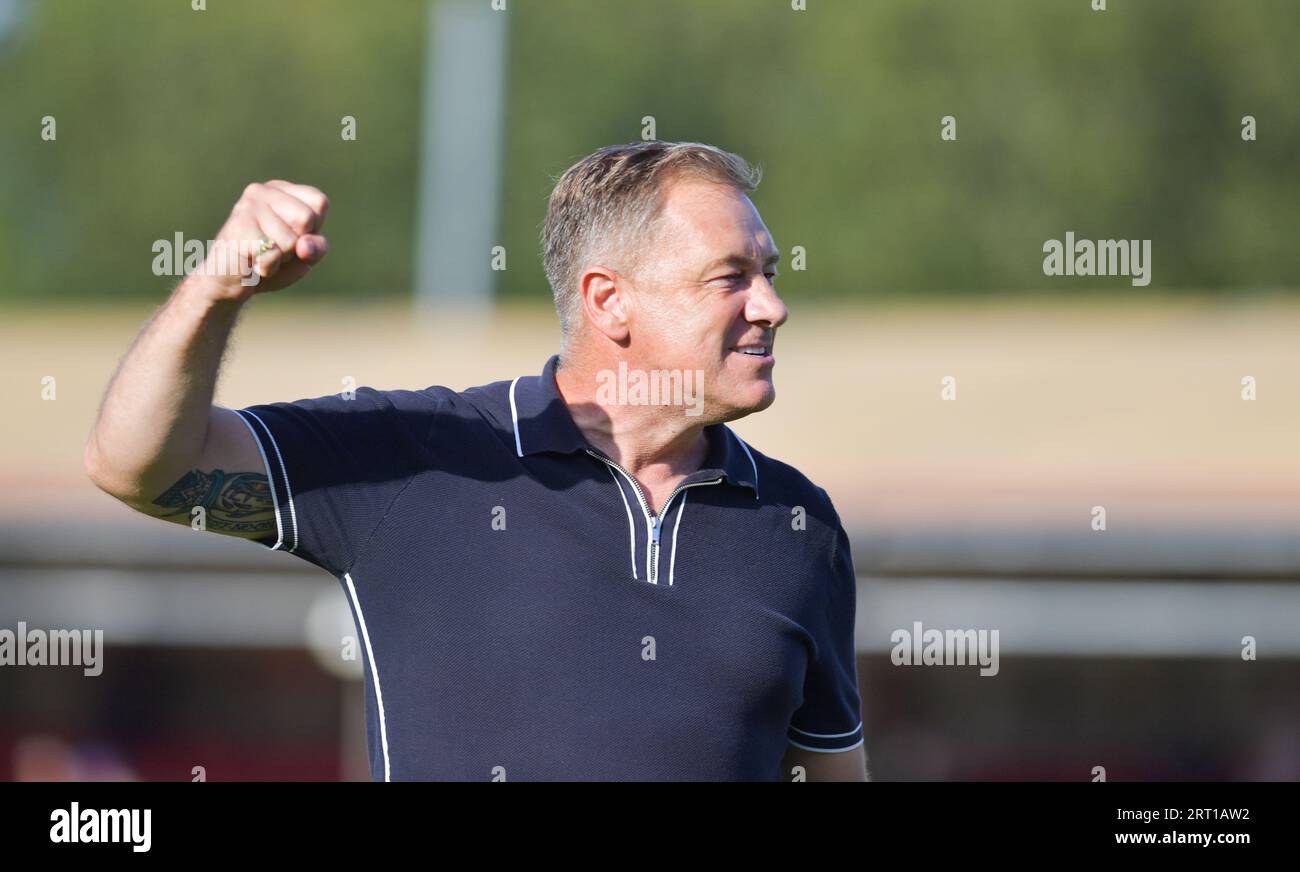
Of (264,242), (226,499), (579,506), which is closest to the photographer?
(264,242)

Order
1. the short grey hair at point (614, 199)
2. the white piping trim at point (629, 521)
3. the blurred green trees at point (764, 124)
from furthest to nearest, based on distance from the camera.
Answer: the blurred green trees at point (764, 124), the short grey hair at point (614, 199), the white piping trim at point (629, 521)

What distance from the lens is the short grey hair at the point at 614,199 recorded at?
10.6ft

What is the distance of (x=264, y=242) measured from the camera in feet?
8.25

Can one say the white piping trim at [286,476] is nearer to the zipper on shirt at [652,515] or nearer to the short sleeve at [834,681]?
the zipper on shirt at [652,515]

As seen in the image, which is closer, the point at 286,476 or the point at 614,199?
the point at 286,476

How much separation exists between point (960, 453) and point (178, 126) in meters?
21.1

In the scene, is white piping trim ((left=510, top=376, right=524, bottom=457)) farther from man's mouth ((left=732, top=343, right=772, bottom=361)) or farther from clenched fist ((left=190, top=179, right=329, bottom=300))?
clenched fist ((left=190, top=179, right=329, bottom=300))

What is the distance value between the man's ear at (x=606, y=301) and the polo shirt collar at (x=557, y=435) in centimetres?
16

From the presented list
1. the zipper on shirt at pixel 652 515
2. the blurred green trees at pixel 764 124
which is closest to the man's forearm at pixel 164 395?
the zipper on shirt at pixel 652 515

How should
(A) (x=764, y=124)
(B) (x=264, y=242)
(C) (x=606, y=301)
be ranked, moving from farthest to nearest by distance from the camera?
(A) (x=764, y=124), (C) (x=606, y=301), (B) (x=264, y=242)

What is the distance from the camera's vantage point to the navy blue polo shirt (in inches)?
112

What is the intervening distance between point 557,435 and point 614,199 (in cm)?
Result: 54

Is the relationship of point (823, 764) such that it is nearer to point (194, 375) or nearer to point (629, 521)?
point (629, 521)

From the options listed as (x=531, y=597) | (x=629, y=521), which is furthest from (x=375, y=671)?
(x=629, y=521)
